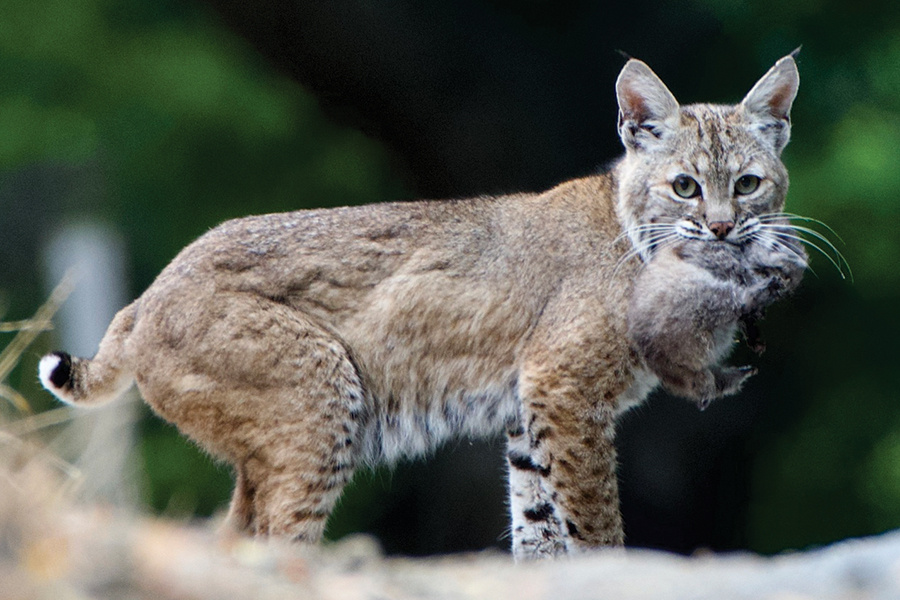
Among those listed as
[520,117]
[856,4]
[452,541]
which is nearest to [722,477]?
[452,541]

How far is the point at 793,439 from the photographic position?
955 cm

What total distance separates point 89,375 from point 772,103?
3250mm

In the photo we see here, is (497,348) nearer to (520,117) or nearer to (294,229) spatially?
(294,229)

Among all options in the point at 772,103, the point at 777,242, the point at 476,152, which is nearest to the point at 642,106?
the point at 772,103

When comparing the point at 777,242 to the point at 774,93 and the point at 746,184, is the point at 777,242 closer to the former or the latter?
the point at 746,184

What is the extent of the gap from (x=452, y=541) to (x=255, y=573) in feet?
18.9

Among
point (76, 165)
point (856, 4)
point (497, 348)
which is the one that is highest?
point (856, 4)

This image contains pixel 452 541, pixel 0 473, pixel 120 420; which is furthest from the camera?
pixel 452 541

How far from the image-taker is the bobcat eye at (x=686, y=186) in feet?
18.2

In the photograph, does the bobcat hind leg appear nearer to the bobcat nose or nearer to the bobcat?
the bobcat

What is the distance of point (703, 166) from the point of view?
18.2 feet

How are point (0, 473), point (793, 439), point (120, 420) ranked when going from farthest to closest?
point (793, 439)
point (120, 420)
point (0, 473)

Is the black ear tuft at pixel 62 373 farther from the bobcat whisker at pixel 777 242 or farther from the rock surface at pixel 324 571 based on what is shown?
the bobcat whisker at pixel 777 242

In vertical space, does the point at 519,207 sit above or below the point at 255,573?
above
